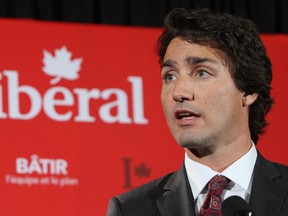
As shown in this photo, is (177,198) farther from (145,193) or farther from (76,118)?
(76,118)

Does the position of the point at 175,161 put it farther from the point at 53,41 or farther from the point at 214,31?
the point at 214,31

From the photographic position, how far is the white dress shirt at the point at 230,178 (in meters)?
1.73

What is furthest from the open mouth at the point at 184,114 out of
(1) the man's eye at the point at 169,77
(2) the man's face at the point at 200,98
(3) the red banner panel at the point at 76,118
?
(3) the red banner panel at the point at 76,118

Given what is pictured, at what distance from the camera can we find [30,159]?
2.65 metres

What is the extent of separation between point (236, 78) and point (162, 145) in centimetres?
110

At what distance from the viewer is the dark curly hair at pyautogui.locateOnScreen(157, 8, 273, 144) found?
5.93 feet

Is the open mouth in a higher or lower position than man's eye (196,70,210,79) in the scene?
lower

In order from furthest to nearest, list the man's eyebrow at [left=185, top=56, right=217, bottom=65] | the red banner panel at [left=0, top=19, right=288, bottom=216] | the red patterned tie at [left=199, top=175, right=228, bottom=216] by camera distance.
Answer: the red banner panel at [left=0, top=19, right=288, bottom=216], the man's eyebrow at [left=185, top=56, right=217, bottom=65], the red patterned tie at [left=199, top=175, right=228, bottom=216]

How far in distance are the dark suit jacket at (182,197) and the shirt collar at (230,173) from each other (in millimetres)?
14

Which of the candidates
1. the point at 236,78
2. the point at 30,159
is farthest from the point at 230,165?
the point at 30,159

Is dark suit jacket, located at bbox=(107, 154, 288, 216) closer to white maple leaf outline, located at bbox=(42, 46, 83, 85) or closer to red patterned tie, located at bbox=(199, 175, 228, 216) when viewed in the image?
red patterned tie, located at bbox=(199, 175, 228, 216)

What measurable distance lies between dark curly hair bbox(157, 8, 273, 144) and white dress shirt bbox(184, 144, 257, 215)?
0.51 ft

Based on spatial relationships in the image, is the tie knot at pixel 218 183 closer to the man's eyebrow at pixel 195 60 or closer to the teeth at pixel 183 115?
the teeth at pixel 183 115

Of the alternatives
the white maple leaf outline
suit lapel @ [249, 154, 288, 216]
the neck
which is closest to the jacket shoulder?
the neck
